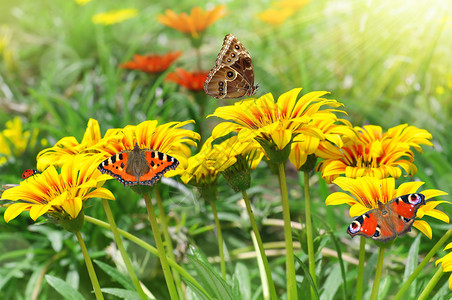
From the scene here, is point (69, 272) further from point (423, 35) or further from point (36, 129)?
point (423, 35)

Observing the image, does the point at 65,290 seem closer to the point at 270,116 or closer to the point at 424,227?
the point at 270,116

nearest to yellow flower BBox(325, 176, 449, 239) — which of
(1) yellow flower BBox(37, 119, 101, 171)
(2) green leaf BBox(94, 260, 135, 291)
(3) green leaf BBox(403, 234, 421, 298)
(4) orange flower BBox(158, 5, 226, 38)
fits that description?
(3) green leaf BBox(403, 234, 421, 298)

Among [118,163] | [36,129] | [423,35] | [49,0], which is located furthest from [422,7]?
[49,0]

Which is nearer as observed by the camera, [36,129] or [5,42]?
[36,129]

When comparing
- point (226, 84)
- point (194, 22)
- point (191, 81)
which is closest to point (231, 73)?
point (226, 84)

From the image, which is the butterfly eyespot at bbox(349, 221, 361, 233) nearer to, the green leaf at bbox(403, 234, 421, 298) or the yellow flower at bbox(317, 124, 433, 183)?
the yellow flower at bbox(317, 124, 433, 183)

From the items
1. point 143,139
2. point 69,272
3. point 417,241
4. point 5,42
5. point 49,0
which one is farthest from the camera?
point 49,0
